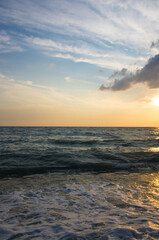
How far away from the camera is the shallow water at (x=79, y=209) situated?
10.8 feet

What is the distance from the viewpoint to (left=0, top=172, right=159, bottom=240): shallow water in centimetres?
330

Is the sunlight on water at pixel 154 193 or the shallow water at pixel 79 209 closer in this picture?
the shallow water at pixel 79 209

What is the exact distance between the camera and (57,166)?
33.6 ft

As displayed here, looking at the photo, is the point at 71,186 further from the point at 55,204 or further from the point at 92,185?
the point at 55,204

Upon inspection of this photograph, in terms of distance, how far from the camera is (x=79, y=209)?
4.50 metres

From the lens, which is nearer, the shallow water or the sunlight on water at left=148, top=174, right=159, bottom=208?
the shallow water

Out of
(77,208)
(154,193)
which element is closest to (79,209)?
(77,208)

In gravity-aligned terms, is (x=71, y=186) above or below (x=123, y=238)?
below

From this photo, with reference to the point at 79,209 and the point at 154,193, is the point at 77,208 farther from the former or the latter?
the point at 154,193

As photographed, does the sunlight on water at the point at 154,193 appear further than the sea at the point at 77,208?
Yes

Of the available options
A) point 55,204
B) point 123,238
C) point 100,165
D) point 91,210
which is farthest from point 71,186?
point 100,165

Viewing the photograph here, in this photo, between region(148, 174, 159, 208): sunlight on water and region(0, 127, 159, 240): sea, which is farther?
region(148, 174, 159, 208): sunlight on water

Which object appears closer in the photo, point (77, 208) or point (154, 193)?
point (77, 208)

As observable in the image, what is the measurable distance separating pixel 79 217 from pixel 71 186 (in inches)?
99.9
